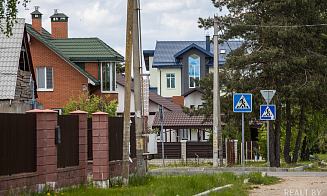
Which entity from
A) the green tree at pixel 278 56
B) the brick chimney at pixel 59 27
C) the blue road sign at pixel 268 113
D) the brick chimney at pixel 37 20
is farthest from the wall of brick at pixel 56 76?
the blue road sign at pixel 268 113

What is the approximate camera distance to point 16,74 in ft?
65.1

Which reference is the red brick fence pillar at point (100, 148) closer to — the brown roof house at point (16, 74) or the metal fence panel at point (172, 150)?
the brown roof house at point (16, 74)

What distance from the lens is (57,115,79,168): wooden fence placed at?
37.0 feet

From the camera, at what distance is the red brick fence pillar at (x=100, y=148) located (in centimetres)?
1202

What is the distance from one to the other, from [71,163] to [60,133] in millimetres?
1004

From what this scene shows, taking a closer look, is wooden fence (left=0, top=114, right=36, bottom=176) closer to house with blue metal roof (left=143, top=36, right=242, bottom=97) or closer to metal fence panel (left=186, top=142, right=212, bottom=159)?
metal fence panel (left=186, top=142, right=212, bottom=159)

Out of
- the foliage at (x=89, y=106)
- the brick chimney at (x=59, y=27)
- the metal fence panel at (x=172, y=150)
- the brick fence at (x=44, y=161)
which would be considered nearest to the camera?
the brick fence at (x=44, y=161)

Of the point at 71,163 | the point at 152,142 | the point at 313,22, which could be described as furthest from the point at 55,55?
the point at 71,163

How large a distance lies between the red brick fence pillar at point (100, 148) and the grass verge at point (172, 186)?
297 mm

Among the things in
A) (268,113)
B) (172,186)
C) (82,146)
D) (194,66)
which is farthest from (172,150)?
(194,66)

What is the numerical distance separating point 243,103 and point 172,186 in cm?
537

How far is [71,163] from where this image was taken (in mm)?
11711

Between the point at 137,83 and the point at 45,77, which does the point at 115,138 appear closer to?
the point at 137,83

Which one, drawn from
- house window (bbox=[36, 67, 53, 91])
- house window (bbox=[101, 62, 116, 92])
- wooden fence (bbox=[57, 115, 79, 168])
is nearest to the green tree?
house window (bbox=[101, 62, 116, 92])
